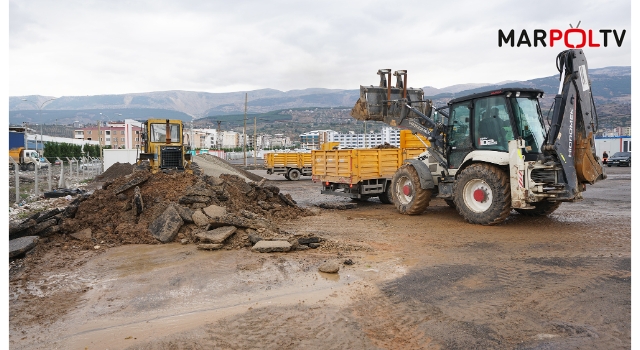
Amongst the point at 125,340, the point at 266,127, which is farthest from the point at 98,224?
the point at 266,127

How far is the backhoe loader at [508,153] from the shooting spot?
28.5ft

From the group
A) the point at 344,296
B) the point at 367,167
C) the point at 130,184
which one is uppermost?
the point at 367,167

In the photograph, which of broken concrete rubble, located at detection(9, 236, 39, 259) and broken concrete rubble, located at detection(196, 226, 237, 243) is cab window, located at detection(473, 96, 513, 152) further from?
broken concrete rubble, located at detection(9, 236, 39, 259)

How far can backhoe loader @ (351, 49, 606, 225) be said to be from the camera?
8680 mm

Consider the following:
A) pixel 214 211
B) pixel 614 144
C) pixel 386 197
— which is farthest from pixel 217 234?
pixel 614 144

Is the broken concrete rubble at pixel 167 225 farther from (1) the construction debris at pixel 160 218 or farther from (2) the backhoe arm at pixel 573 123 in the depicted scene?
(2) the backhoe arm at pixel 573 123

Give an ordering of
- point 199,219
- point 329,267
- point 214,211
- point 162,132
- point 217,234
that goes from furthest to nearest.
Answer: point 162,132
point 214,211
point 199,219
point 217,234
point 329,267

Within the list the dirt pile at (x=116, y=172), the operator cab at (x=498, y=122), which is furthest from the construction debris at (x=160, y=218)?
the dirt pile at (x=116, y=172)

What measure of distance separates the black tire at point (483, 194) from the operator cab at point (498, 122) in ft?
2.03

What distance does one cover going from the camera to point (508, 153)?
364 inches

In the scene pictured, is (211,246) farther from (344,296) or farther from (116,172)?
(116,172)

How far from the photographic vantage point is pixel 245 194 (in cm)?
1174

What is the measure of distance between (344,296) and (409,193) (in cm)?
692

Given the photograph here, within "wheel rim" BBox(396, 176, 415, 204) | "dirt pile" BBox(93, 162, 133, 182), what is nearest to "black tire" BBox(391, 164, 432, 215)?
"wheel rim" BBox(396, 176, 415, 204)
